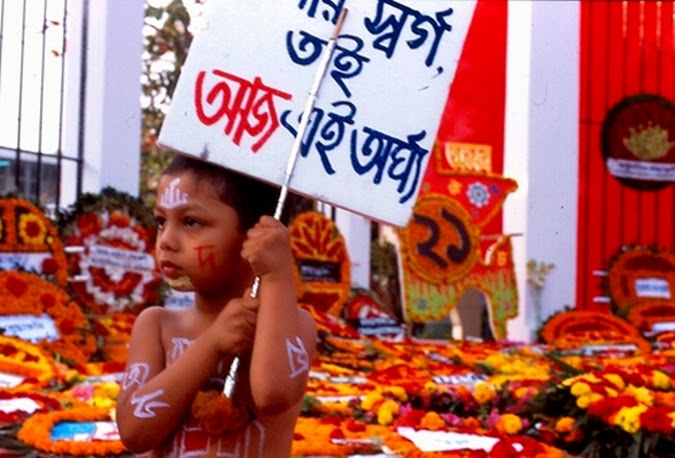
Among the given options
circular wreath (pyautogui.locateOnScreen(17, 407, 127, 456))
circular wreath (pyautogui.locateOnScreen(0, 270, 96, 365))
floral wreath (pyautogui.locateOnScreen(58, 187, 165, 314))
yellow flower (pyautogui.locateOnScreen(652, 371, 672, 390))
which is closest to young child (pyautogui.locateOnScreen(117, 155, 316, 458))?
circular wreath (pyautogui.locateOnScreen(17, 407, 127, 456))

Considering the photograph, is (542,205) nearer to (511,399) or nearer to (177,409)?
(511,399)

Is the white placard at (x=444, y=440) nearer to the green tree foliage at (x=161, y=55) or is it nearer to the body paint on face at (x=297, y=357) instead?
the body paint on face at (x=297, y=357)

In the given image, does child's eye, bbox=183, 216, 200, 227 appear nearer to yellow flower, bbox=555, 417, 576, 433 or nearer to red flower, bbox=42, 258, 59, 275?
yellow flower, bbox=555, 417, 576, 433

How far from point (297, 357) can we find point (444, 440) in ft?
6.22

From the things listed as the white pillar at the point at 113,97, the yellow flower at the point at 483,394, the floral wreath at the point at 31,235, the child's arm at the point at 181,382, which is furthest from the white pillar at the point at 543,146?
the child's arm at the point at 181,382

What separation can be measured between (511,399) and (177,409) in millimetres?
2933

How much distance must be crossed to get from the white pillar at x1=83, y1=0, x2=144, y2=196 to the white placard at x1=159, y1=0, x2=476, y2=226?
5.21 m

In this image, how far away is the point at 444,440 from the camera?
342 cm

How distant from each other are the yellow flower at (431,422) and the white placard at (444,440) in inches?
2.1


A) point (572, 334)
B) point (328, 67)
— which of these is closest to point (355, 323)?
point (572, 334)

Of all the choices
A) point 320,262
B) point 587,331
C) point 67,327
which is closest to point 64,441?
point 67,327

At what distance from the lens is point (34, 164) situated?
6988 millimetres

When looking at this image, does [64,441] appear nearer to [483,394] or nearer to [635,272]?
[483,394]

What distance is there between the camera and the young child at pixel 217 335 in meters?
1.61
